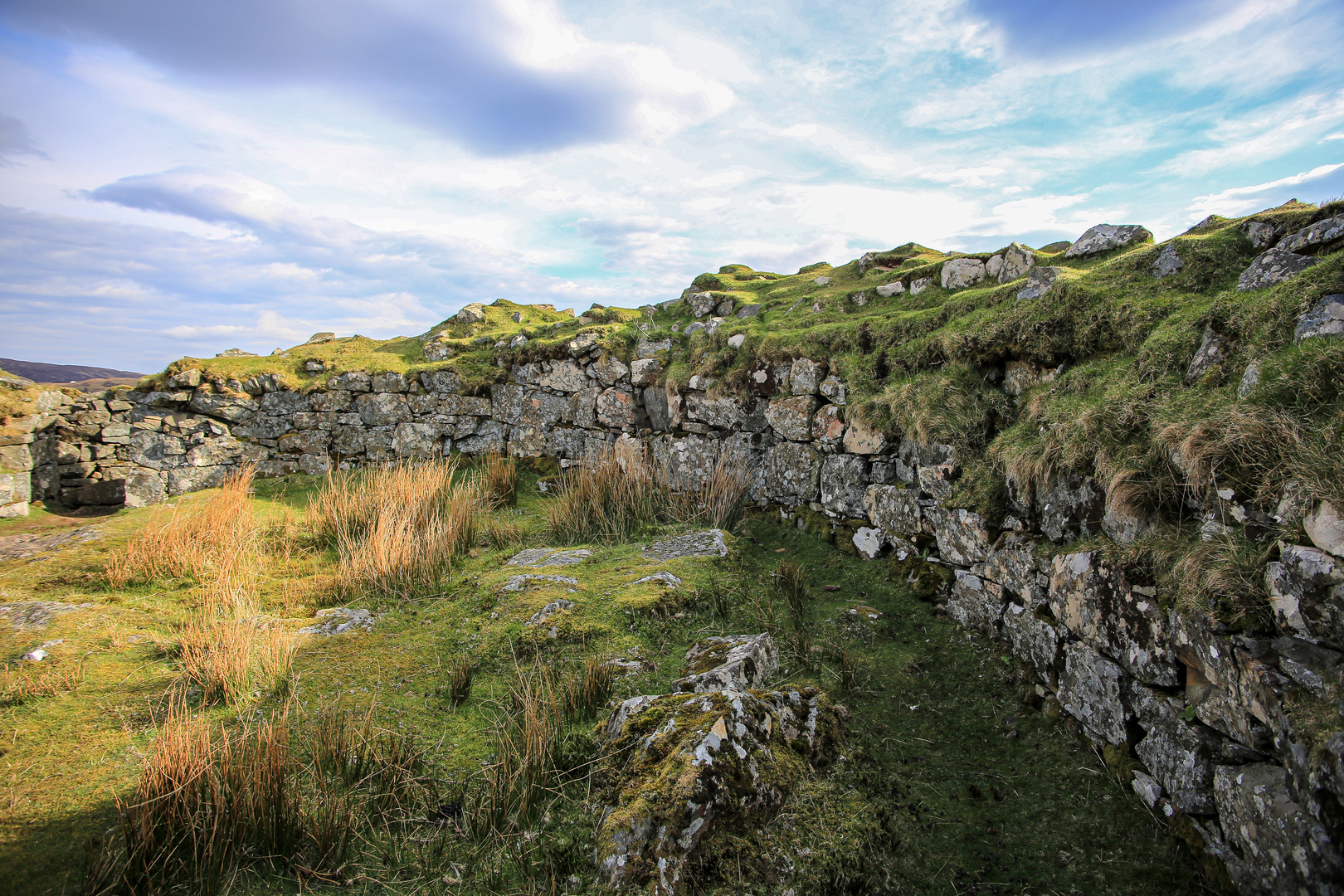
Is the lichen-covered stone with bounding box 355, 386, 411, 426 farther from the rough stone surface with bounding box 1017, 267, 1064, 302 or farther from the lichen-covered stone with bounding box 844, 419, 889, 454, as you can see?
the rough stone surface with bounding box 1017, 267, 1064, 302

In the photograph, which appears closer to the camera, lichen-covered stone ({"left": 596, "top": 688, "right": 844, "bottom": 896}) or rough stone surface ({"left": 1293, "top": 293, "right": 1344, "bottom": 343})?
lichen-covered stone ({"left": 596, "top": 688, "right": 844, "bottom": 896})

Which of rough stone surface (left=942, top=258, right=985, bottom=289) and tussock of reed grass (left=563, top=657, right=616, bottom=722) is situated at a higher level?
rough stone surface (left=942, top=258, right=985, bottom=289)


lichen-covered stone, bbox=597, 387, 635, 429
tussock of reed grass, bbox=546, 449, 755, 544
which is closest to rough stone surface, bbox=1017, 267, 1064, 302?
tussock of reed grass, bbox=546, 449, 755, 544

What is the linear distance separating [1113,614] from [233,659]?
485 centimetres

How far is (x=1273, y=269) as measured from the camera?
3.38 m

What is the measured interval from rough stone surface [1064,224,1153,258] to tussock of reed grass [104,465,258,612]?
773 cm

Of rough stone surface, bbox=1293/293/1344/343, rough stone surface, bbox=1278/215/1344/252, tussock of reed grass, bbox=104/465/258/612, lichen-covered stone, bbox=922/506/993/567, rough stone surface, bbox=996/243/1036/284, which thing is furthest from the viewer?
rough stone surface, bbox=996/243/1036/284

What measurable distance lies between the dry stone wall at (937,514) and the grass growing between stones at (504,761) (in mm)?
348

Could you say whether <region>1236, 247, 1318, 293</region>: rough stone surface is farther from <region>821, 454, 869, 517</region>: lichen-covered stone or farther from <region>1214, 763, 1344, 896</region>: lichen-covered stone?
<region>821, 454, 869, 517</region>: lichen-covered stone

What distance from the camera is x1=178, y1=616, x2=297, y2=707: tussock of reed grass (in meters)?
3.30

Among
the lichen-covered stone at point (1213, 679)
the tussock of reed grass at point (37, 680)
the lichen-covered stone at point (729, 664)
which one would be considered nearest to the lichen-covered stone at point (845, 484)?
the lichen-covered stone at point (729, 664)

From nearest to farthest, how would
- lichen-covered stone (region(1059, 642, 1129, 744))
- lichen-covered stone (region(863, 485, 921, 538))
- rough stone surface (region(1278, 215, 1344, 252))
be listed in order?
lichen-covered stone (region(1059, 642, 1129, 744)) → rough stone surface (region(1278, 215, 1344, 252)) → lichen-covered stone (region(863, 485, 921, 538))

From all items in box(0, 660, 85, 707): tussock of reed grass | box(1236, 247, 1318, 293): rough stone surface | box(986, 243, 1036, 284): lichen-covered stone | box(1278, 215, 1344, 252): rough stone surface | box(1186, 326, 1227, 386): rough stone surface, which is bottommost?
box(0, 660, 85, 707): tussock of reed grass

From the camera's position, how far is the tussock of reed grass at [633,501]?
6.42 m
